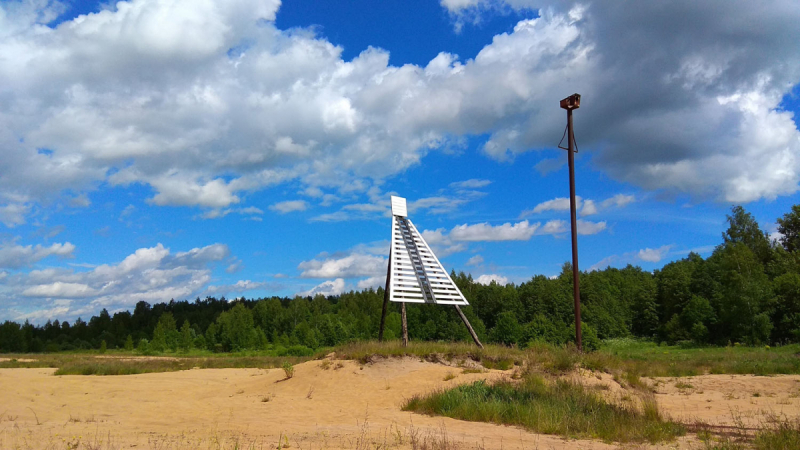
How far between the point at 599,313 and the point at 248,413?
45355mm

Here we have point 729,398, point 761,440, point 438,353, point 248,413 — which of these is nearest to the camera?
point 761,440

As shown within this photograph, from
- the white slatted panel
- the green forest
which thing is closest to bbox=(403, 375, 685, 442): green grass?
the white slatted panel

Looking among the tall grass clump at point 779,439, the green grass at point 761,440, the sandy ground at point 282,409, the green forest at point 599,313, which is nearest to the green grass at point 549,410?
the sandy ground at point 282,409

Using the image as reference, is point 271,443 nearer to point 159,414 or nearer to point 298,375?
point 159,414

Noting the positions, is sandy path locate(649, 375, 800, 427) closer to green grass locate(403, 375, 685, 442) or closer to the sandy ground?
the sandy ground

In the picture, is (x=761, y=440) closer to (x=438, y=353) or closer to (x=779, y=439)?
(x=779, y=439)

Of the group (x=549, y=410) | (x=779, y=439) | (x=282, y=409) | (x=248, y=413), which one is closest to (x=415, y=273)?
(x=282, y=409)

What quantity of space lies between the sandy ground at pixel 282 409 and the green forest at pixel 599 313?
14668mm

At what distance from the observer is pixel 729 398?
13781mm

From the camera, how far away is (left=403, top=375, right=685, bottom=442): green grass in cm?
833

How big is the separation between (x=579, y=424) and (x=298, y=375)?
976cm

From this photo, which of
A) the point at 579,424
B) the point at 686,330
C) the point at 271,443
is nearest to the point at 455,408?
the point at 579,424

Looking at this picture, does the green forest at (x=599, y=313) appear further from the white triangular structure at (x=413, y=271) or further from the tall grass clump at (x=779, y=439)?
the tall grass clump at (x=779, y=439)

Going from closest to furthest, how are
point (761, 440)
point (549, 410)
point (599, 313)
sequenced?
point (761, 440)
point (549, 410)
point (599, 313)
